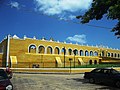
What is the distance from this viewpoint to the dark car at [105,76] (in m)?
21.1

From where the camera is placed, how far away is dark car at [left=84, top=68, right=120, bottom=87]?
2108 centimetres

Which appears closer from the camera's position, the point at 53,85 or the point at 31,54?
the point at 53,85

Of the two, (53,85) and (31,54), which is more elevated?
(31,54)

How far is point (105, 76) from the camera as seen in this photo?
73.2 feet

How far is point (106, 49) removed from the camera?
346 feet

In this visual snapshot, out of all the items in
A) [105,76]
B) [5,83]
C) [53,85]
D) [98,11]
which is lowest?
[53,85]

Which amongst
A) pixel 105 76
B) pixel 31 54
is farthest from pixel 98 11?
pixel 31 54

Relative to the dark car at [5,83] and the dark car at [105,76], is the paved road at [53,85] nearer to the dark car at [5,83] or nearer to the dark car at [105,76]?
the dark car at [105,76]

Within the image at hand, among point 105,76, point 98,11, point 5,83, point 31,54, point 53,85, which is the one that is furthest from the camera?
point 31,54

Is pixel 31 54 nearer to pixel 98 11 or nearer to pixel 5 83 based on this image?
pixel 98 11

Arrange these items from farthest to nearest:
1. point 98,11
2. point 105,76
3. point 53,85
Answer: point 98,11 → point 105,76 → point 53,85

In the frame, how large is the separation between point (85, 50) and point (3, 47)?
3262cm

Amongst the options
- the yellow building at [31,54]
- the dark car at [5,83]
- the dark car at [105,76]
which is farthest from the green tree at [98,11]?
the yellow building at [31,54]

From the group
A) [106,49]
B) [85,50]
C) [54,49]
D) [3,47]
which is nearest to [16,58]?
[3,47]
